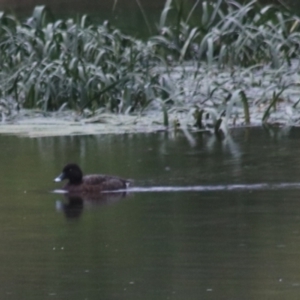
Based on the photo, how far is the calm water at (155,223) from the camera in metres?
6.46

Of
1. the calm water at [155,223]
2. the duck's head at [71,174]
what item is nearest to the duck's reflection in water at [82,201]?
the calm water at [155,223]

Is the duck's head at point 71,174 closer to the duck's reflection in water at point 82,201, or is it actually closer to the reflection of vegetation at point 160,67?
the duck's reflection in water at point 82,201

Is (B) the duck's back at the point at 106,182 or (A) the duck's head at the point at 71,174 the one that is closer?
(B) the duck's back at the point at 106,182

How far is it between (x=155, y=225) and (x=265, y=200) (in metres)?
1.04

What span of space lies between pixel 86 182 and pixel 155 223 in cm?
174

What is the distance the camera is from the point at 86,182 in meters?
9.76

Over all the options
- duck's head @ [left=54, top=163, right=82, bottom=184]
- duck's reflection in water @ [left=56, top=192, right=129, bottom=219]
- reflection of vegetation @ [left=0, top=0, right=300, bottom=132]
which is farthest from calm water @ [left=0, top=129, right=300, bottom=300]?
reflection of vegetation @ [left=0, top=0, right=300, bottom=132]

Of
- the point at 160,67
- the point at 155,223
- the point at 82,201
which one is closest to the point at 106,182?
the point at 82,201

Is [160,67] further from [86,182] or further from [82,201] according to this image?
[82,201]

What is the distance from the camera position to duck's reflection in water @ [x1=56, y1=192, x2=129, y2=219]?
891 centimetres

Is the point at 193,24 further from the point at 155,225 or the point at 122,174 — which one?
the point at 155,225

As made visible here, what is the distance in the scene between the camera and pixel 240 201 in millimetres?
8836

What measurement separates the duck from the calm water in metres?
0.10

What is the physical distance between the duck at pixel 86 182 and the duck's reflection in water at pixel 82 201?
46 millimetres
